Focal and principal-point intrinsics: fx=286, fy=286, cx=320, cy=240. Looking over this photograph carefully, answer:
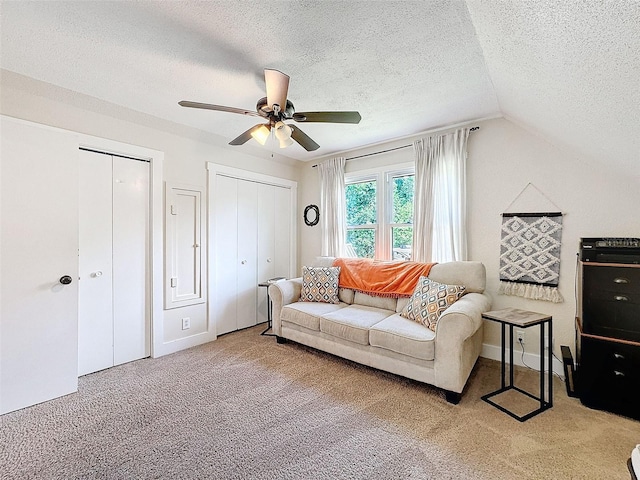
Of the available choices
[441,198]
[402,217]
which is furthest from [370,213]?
[441,198]

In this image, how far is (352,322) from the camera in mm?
2711

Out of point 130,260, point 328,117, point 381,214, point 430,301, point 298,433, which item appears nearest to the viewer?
point 298,433

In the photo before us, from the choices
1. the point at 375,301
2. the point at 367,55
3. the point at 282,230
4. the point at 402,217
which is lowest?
the point at 375,301

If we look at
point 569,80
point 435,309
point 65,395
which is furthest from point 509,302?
point 65,395

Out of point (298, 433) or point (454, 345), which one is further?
point (454, 345)

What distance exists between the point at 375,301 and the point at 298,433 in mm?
1686

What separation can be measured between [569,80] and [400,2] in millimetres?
1014

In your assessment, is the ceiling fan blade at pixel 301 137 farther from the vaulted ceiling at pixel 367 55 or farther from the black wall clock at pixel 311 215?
the black wall clock at pixel 311 215

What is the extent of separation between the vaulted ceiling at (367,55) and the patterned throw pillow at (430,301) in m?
1.51

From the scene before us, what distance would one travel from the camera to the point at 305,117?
213 centimetres

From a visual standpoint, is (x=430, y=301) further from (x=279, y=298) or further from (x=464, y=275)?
(x=279, y=298)

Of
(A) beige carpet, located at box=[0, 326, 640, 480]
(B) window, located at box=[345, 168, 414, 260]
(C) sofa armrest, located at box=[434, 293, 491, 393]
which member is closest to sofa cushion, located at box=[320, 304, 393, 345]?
(A) beige carpet, located at box=[0, 326, 640, 480]

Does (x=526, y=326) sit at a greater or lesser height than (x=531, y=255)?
lesser

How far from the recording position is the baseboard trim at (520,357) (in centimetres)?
260
